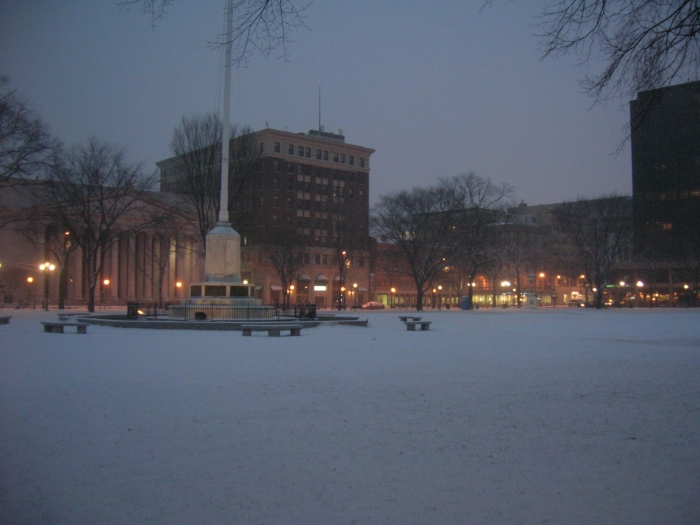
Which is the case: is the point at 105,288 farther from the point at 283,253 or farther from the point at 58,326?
the point at 58,326

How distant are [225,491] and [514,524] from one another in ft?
8.88

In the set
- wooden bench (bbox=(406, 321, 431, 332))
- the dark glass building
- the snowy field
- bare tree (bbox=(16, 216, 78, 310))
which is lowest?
the snowy field

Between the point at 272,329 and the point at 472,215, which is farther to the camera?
the point at 472,215

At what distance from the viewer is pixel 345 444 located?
7.42 metres

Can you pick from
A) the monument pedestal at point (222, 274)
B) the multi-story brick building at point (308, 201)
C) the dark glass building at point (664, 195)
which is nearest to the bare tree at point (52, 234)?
the monument pedestal at point (222, 274)

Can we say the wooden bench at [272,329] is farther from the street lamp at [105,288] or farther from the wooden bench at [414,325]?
the street lamp at [105,288]

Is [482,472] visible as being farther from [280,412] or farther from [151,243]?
[151,243]

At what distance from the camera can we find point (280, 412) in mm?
8945

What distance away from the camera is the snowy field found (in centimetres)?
570

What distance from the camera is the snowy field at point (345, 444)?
5695 millimetres

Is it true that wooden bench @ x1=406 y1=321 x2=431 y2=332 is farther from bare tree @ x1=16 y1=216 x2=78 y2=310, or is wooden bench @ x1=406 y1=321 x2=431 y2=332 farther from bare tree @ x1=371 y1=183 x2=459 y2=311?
bare tree @ x1=371 y1=183 x2=459 y2=311

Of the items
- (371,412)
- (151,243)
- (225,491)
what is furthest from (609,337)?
(151,243)

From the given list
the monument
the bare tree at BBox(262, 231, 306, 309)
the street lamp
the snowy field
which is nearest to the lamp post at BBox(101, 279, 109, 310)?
the street lamp

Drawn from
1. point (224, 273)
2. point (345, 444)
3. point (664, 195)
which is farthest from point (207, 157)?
point (664, 195)
